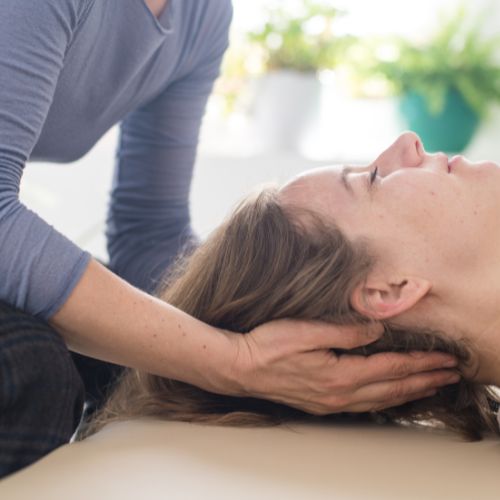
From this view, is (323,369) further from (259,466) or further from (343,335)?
(259,466)

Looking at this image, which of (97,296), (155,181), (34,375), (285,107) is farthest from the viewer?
(285,107)

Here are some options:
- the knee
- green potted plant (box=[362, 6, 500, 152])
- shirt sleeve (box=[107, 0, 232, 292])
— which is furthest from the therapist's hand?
green potted plant (box=[362, 6, 500, 152])

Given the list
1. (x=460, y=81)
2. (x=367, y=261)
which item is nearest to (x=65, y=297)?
(x=367, y=261)

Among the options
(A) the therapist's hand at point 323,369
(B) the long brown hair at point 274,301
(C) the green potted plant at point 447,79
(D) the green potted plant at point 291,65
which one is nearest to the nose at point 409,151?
(B) the long brown hair at point 274,301

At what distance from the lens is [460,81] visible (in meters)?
3.10

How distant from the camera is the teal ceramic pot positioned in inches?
124

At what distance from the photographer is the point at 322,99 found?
3.36 m

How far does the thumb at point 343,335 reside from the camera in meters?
1.23

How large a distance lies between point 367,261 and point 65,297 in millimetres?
Answer: 440

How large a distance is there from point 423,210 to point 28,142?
0.56 m

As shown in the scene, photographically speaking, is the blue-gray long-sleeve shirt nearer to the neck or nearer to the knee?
the knee

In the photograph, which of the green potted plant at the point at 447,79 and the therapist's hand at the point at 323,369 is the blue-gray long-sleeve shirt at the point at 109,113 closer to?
the therapist's hand at the point at 323,369

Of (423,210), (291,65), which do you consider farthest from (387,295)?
(291,65)

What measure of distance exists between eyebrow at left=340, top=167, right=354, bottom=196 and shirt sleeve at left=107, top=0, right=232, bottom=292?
0.55 metres
